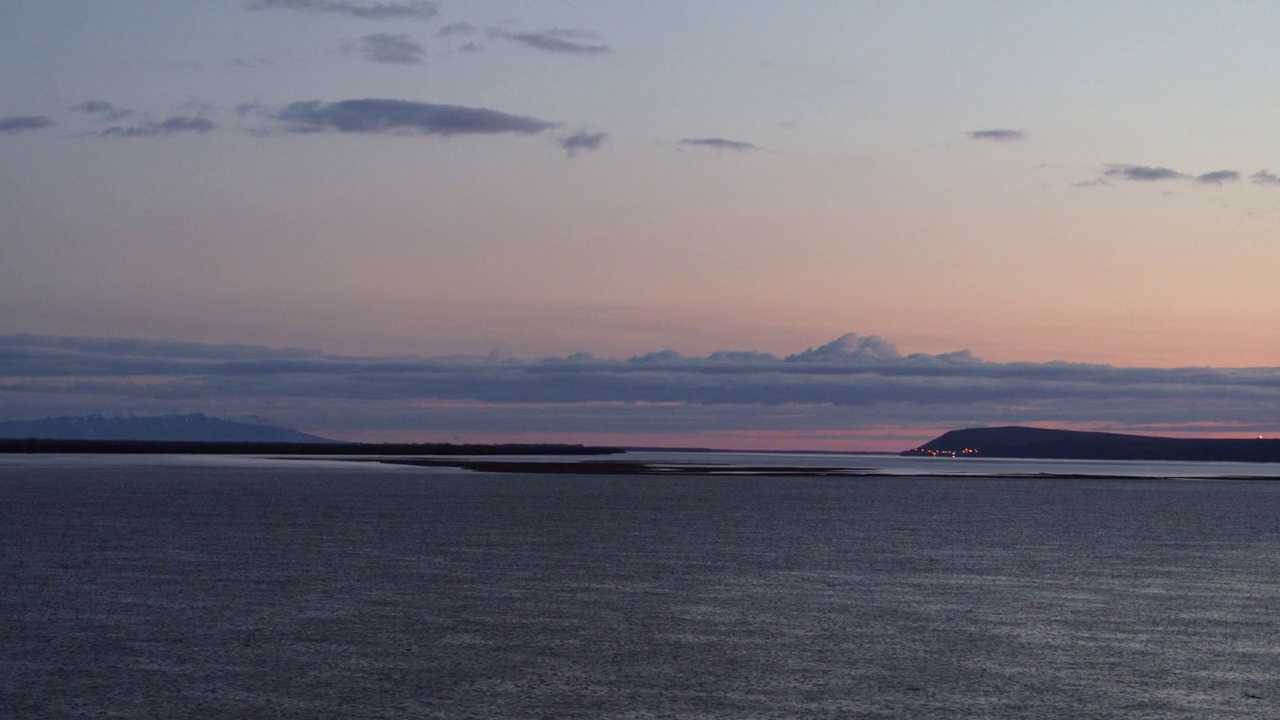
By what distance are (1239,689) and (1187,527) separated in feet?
123

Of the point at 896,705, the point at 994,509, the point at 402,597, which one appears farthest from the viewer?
the point at 994,509

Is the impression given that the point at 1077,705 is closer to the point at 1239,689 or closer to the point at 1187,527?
the point at 1239,689

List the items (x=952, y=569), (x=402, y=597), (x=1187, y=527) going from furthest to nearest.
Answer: (x=1187, y=527), (x=952, y=569), (x=402, y=597)

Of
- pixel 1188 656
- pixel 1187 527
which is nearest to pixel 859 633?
pixel 1188 656

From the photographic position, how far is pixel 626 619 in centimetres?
Answer: 2467

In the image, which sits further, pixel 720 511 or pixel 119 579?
pixel 720 511

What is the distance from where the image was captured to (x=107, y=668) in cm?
1950

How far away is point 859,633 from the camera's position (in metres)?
23.3

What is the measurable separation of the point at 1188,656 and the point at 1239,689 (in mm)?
2455

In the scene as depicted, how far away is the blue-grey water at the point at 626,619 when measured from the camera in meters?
17.9

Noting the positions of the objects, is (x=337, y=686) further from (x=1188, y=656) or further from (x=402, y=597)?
(x=1188, y=656)

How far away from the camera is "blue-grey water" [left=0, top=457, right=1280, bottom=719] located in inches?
704

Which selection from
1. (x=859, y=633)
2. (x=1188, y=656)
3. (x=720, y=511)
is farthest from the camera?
(x=720, y=511)

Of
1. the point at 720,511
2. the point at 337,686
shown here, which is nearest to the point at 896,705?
the point at 337,686
